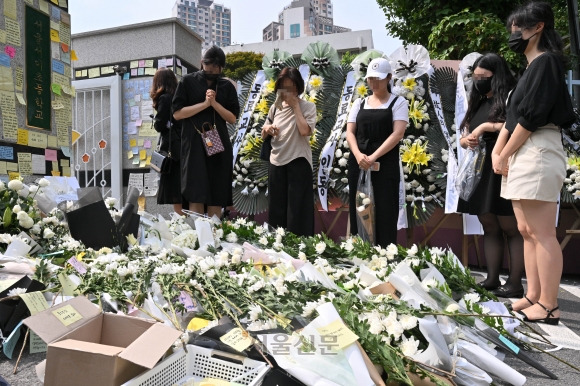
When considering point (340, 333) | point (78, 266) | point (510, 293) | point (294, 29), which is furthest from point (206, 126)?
point (294, 29)

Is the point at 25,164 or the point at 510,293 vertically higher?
the point at 25,164

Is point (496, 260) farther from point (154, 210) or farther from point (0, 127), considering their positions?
point (154, 210)

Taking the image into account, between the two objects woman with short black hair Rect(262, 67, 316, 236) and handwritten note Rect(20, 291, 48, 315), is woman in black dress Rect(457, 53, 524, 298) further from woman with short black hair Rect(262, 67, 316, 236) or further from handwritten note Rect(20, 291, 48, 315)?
handwritten note Rect(20, 291, 48, 315)

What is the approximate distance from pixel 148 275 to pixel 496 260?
2391mm

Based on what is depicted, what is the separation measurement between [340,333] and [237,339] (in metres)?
0.30

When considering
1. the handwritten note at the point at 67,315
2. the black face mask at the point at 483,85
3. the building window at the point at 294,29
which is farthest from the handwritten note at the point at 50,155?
the building window at the point at 294,29

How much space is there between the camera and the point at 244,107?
542cm

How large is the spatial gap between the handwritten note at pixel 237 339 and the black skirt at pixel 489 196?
2.22 metres

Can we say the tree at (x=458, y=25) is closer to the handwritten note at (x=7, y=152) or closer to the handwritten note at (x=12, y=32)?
the handwritten note at (x=12, y=32)

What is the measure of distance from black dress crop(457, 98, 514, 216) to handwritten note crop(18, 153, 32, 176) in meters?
3.18

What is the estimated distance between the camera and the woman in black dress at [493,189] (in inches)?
124

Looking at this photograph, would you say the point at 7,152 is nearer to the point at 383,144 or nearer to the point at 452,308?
the point at 383,144

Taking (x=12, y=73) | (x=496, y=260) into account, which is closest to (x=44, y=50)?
(x=12, y=73)

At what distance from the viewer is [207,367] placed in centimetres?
143
